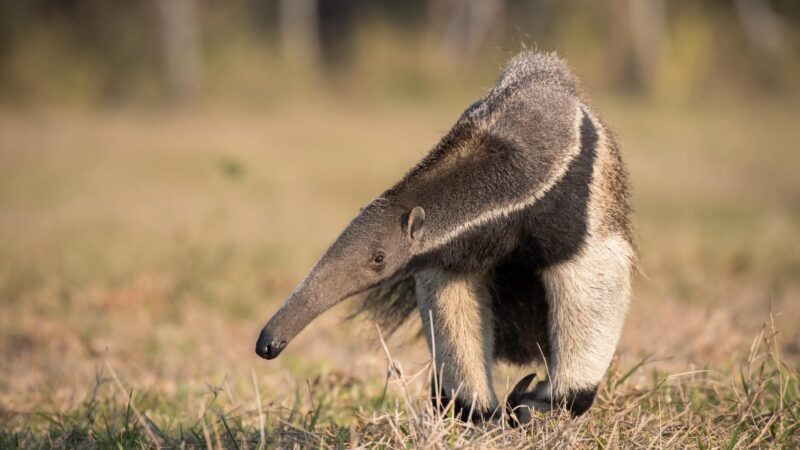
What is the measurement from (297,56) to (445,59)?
121 inches

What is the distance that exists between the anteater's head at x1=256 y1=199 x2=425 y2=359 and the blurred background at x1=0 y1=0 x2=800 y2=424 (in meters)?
1.22

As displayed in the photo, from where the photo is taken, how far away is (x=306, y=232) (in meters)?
10.3

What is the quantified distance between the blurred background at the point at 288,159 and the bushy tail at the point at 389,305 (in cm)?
58

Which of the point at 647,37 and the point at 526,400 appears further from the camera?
the point at 647,37

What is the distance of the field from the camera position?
11.8 feet

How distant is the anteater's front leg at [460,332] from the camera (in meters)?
3.60

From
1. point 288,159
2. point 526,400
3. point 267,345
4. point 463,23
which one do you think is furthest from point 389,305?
point 463,23

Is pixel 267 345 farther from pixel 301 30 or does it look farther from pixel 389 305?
pixel 301 30

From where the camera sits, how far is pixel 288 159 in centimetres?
1452

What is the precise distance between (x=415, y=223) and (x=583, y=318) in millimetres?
749

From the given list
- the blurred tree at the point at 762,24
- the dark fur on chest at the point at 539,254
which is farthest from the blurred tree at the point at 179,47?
the dark fur on chest at the point at 539,254

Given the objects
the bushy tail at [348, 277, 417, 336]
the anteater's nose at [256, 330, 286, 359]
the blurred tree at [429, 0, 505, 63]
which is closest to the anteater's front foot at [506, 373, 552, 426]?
the bushy tail at [348, 277, 417, 336]

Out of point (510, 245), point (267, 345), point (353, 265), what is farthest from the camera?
point (510, 245)

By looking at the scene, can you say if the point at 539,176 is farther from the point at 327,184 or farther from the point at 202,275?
the point at 327,184
